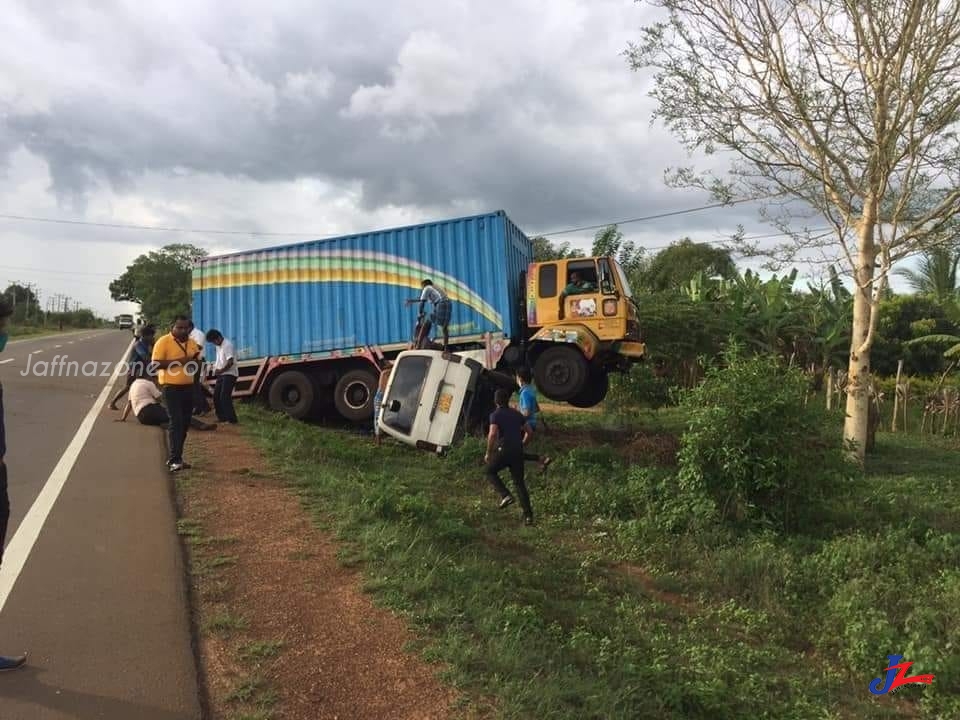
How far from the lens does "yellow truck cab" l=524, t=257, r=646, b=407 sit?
1059cm

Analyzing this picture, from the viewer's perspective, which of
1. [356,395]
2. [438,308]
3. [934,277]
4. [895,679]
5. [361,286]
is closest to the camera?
[895,679]

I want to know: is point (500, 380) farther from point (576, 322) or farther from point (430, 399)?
point (576, 322)

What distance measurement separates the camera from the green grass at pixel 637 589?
13.2 ft

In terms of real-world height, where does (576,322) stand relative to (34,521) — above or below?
above

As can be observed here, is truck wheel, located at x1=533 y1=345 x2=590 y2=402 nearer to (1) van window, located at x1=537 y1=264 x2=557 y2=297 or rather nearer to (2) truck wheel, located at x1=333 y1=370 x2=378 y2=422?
(1) van window, located at x1=537 y1=264 x2=557 y2=297

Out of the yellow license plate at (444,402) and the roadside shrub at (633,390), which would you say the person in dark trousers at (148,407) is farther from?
the roadside shrub at (633,390)

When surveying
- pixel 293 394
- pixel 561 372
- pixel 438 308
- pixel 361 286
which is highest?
pixel 361 286

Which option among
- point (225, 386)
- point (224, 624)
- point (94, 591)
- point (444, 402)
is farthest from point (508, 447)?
point (225, 386)

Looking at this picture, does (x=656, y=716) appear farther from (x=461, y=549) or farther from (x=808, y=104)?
(x=808, y=104)

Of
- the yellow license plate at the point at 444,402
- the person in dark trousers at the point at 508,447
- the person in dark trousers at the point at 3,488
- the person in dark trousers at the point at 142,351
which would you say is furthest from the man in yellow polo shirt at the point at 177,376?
the person in dark trousers at the point at 142,351

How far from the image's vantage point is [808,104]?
9.39 metres

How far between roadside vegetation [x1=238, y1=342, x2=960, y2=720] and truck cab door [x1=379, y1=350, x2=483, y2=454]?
14.1 inches

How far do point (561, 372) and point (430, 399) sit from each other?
7.00 ft

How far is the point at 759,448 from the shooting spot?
741 centimetres
